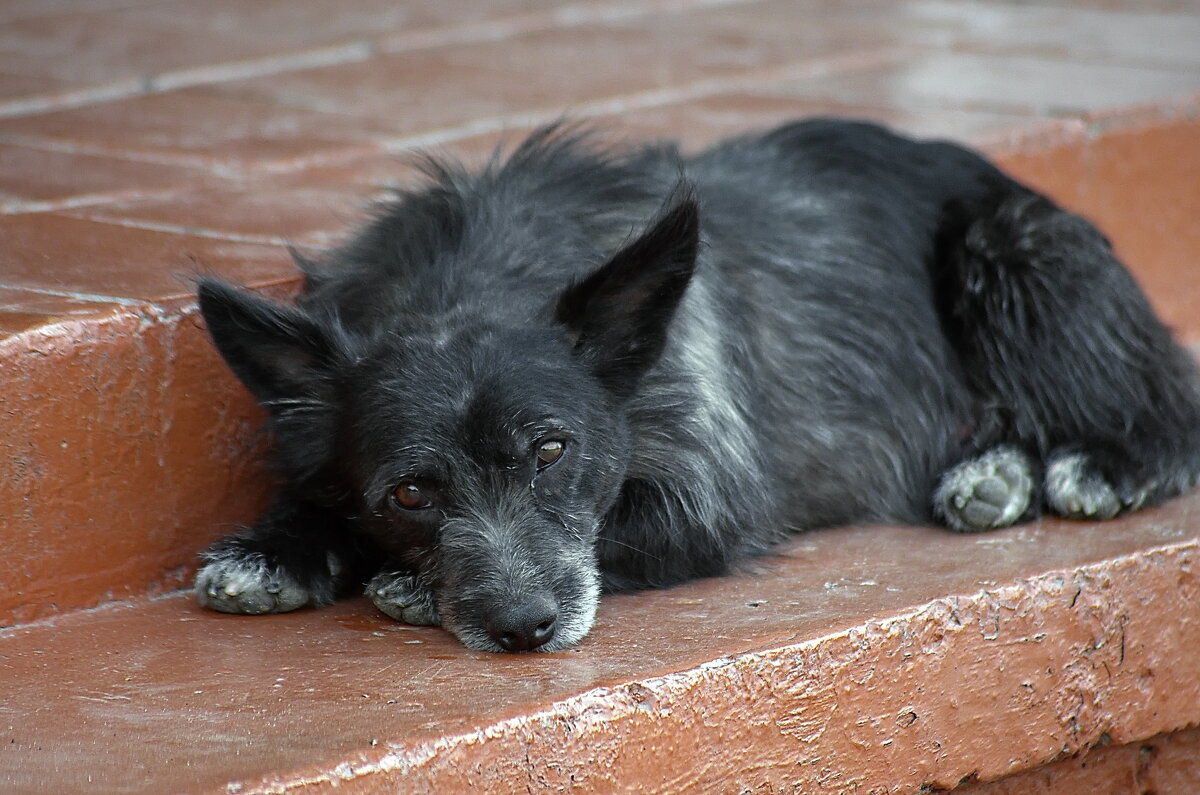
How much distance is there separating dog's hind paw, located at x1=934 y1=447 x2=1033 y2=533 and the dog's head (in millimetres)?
1029

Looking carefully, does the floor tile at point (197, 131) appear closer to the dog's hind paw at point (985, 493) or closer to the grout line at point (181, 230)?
the grout line at point (181, 230)

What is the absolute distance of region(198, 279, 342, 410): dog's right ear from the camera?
3.30 metres

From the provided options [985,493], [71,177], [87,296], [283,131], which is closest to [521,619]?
[87,296]

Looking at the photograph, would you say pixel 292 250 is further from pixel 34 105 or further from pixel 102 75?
pixel 102 75

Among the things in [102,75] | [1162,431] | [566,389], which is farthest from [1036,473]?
[102,75]

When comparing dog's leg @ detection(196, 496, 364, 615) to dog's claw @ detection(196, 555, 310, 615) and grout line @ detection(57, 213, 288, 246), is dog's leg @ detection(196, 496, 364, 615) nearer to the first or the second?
dog's claw @ detection(196, 555, 310, 615)

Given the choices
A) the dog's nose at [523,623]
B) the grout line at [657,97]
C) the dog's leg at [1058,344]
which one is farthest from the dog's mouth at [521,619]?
the grout line at [657,97]

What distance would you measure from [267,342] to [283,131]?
2520 mm

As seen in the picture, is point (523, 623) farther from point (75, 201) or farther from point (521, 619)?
point (75, 201)

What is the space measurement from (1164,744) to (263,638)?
2.18m

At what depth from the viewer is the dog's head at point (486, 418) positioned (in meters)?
3.19

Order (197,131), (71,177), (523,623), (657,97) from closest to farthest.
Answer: (523,623) → (71,177) → (197,131) → (657,97)

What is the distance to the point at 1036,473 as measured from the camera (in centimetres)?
418

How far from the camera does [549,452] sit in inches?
128
